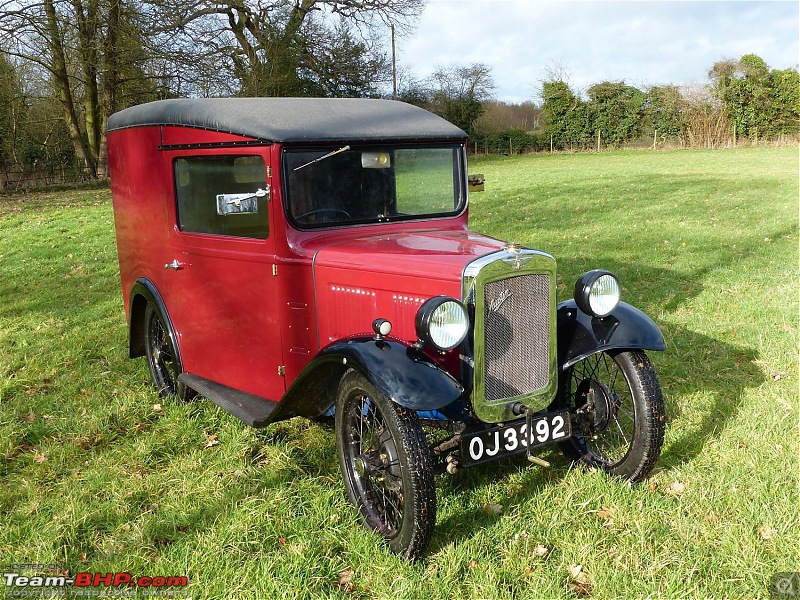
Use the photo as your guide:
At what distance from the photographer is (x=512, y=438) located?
3088 mm

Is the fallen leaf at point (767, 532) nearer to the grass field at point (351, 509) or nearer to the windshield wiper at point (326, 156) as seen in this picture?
the grass field at point (351, 509)

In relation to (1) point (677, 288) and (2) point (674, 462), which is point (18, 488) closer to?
(2) point (674, 462)

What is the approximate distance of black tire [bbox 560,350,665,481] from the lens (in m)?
3.35

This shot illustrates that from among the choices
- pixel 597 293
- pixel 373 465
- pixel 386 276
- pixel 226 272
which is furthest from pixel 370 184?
pixel 373 465

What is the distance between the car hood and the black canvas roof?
631 millimetres

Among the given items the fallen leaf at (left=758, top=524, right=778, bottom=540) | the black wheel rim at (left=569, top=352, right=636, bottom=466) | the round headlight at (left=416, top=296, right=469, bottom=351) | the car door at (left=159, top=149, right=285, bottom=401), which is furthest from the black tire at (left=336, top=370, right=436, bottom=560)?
the fallen leaf at (left=758, top=524, right=778, bottom=540)

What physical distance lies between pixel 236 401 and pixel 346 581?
5.21 ft

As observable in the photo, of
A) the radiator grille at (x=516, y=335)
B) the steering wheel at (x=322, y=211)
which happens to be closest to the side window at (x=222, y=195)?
the steering wheel at (x=322, y=211)

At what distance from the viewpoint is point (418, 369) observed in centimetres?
288

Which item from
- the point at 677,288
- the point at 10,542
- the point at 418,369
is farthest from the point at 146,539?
the point at 677,288

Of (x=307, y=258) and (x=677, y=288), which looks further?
(x=677, y=288)

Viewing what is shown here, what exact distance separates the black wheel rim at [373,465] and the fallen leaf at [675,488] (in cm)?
145

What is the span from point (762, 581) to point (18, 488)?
3.74m

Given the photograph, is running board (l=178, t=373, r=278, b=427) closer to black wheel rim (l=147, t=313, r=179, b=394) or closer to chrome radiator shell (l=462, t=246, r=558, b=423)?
black wheel rim (l=147, t=313, r=179, b=394)
